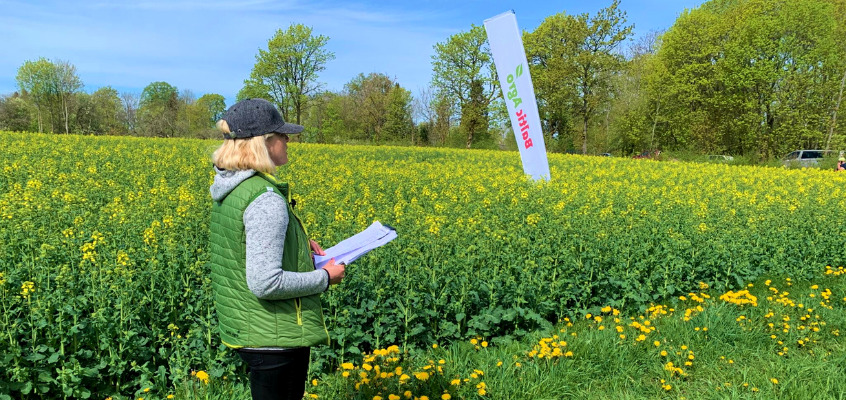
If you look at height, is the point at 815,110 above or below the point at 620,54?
below

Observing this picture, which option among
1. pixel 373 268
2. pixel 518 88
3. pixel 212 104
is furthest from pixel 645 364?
pixel 212 104

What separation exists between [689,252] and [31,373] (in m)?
7.40

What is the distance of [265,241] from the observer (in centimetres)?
192

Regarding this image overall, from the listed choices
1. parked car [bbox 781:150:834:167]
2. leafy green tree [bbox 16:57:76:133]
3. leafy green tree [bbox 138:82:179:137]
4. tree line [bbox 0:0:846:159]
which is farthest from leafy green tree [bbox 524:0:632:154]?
leafy green tree [bbox 16:57:76:133]

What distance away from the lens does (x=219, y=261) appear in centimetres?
215

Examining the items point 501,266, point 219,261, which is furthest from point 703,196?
point 219,261

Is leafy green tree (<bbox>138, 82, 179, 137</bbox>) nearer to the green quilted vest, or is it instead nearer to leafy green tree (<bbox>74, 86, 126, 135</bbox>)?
leafy green tree (<bbox>74, 86, 126, 135</bbox>)

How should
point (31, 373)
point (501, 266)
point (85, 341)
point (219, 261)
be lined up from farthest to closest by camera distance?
point (501, 266) < point (85, 341) < point (31, 373) < point (219, 261)

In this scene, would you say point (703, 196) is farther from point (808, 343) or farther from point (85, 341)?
point (85, 341)

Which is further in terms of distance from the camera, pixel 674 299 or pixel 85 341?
pixel 674 299

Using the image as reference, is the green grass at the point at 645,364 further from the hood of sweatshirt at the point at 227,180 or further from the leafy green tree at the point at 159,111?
the leafy green tree at the point at 159,111

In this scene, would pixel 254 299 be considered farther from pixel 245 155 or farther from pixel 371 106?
pixel 371 106

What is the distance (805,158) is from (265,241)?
121ft

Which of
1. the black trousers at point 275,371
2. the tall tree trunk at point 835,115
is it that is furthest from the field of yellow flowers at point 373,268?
the tall tree trunk at point 835,115
